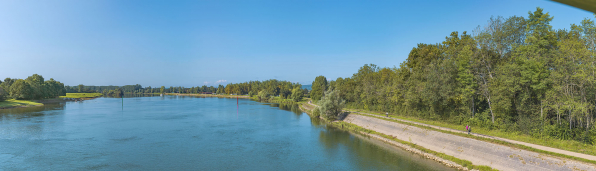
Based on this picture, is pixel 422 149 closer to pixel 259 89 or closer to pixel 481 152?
pixel 481 152

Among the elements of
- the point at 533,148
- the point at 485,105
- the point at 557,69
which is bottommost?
the point at 533,148

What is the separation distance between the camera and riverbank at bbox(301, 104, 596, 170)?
18.0 metres

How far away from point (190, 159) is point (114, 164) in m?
5.59

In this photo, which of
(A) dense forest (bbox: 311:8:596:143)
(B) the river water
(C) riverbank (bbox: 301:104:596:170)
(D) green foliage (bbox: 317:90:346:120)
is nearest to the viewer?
(C) riverbank (bbox: 301:104:596:170)

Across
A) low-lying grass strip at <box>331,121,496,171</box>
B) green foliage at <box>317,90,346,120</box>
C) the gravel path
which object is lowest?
low-lying grass strip at <box>331,121,496,171</box>

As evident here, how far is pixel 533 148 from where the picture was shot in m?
19.4

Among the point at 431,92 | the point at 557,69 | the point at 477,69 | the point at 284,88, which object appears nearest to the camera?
the point at 557,69

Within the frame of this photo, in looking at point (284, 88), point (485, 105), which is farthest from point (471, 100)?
point (284, 88)

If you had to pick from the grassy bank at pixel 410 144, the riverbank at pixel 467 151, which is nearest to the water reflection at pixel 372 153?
the grassy bank at pixel 410 144

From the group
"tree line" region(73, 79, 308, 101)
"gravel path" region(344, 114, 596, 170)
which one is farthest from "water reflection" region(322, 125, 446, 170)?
"tree line" region(73, 79, 308, 101)

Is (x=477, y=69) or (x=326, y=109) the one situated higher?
(x=477, y=69)

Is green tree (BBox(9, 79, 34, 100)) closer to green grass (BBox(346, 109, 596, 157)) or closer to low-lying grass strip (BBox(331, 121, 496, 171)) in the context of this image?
low-lying grass strip (BBox(331, 121, 496, 171))

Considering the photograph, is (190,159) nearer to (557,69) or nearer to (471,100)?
(471,100)

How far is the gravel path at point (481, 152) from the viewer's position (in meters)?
17.7
